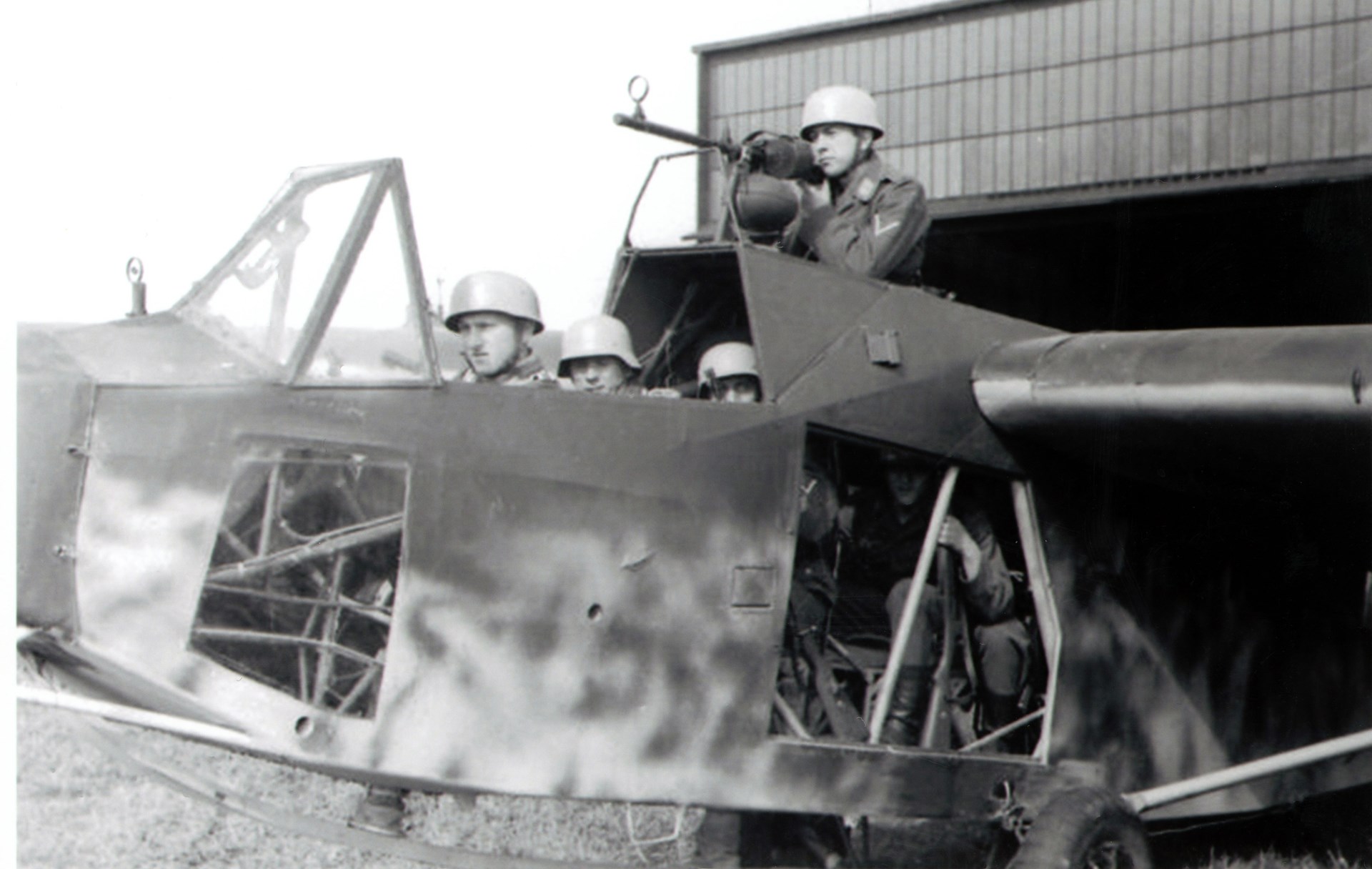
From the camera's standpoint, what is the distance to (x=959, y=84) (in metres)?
12.7

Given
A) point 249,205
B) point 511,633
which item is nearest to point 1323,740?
point 511,633

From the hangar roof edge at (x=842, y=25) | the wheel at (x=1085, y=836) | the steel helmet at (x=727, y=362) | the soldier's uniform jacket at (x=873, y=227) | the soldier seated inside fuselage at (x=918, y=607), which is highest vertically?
the hangar roof edge at (x=842, y=25)

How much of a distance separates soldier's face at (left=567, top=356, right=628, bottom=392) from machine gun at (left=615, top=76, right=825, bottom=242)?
27.8 inches

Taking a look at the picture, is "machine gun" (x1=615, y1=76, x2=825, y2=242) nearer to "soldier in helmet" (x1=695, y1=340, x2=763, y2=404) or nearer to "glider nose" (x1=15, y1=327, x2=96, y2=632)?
"soldier in helmet" (x1=695, y1=340, x2=763, y2=404)

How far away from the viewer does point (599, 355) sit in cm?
591

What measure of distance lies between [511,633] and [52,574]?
46.3 inches

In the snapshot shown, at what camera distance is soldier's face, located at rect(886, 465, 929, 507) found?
5512 millimetres

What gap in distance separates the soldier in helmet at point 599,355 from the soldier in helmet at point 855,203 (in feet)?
2.72

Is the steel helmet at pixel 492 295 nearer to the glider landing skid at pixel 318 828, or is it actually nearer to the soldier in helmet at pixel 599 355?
the soldier in helmet at pixel 599 355

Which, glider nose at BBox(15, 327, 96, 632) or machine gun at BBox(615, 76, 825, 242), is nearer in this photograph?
glider nose at BBox(15, 327, 96, 632)

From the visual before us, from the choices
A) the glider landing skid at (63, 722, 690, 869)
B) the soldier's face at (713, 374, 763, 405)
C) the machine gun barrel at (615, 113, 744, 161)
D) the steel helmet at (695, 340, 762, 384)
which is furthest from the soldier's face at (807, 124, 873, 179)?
the glider landing skid at (63, 722, 690, 869)

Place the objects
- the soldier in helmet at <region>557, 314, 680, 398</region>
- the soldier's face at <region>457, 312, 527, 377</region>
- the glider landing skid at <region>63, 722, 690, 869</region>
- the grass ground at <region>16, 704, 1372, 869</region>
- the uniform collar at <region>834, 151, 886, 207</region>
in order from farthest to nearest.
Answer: the grass ground at <region>16, 704, 1372, 869</region> → the uniform collar at <region>834, 151, 886, 207</region> → the soldier's face at <region>457, 312, 527, 377</region> → the soldier in helmet at <region>557, 314, 680, 398</region> → the glider landing skid at <region>63, 722, 690, 869</region>

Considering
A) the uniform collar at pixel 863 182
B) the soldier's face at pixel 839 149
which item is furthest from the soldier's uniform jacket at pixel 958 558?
the soldier's face at pixel 839 149

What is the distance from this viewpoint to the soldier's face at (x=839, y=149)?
249 inches
